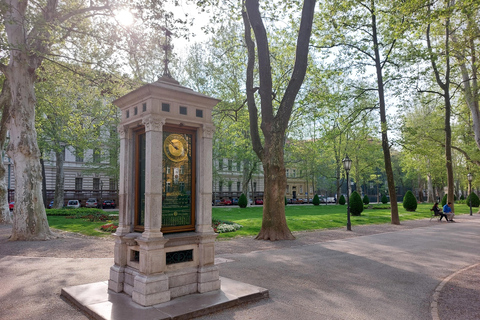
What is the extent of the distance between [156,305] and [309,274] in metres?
4.02

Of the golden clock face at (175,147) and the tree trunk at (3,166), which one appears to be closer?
the golden clock face at (175,147)

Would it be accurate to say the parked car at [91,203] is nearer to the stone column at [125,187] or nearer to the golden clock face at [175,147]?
the stone column at [125,187]

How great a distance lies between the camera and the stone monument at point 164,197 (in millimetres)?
5523

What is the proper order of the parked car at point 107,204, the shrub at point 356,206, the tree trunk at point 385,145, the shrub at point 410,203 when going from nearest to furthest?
the tree trunk at point 385,145
the shrub at point 356,206
the shrub at point 410,203
the parked car at point 107,204

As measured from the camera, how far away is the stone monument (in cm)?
552

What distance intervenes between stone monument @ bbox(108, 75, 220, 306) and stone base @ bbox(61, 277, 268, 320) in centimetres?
17

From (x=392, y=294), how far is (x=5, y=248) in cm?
1222

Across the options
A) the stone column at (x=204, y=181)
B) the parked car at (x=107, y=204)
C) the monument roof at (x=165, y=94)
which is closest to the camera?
the monument roof at (x=165, y=94)

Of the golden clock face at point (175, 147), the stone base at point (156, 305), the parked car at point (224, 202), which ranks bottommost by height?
the parked car at point (224, 202)

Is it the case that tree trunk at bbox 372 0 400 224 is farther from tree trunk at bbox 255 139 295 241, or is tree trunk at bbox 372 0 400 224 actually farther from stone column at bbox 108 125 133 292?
stone column at bbox 108 125 133 292

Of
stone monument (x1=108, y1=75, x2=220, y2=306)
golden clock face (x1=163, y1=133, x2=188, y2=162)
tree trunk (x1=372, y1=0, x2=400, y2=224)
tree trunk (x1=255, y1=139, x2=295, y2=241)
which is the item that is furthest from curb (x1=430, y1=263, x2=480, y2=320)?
tree trunk (x1=372, y1=0, x2=400, y2=224)

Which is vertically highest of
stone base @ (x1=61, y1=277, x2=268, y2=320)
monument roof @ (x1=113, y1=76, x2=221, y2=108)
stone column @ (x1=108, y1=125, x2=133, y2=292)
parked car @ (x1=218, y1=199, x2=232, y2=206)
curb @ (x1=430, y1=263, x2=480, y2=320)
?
monument roof @ (x1=113, y1=76, x2=221, y2=108)

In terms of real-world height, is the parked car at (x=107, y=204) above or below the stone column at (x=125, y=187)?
below

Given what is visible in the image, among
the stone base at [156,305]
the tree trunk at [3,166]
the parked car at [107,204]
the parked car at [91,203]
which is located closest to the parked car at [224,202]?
the parked car at [107,204]
